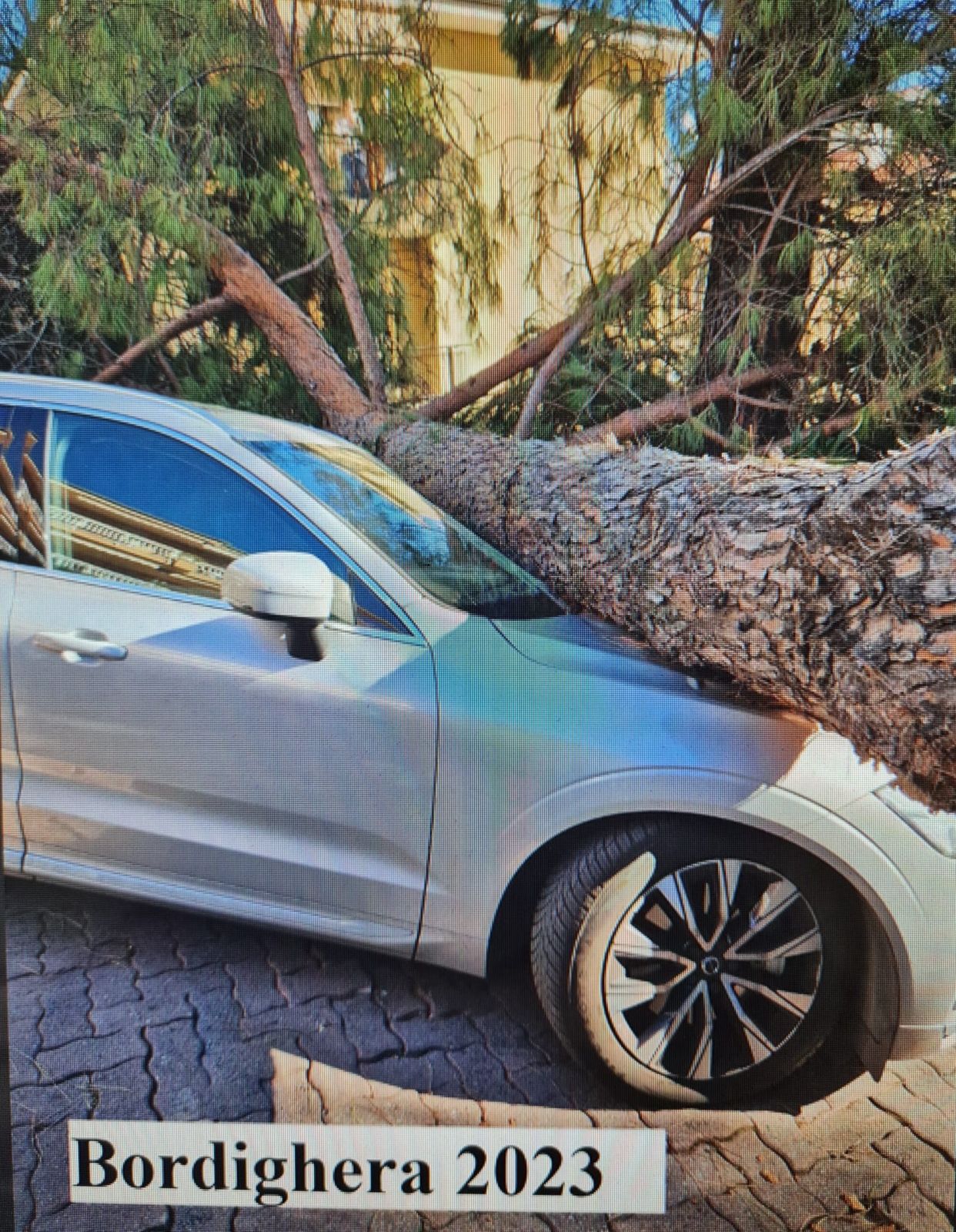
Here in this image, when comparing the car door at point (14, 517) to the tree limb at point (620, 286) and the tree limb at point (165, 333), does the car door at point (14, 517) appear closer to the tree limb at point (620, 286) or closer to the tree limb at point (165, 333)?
the tree limb at point (165, 333)

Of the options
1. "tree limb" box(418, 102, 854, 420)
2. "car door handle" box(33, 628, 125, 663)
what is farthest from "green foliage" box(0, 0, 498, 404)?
"car door handle" box(33, 628, 125, 663)

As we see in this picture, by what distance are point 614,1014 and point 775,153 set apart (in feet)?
5.00

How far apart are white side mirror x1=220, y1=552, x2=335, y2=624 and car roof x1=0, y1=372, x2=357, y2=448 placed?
0.22 metres

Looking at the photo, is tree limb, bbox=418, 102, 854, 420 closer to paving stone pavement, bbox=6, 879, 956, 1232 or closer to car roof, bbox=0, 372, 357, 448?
car roof, bbox=0, 372, 357, 448

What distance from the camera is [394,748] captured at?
1430mm

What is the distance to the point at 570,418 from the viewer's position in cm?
145

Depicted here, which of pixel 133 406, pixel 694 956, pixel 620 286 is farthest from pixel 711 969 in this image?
pixel 133 406

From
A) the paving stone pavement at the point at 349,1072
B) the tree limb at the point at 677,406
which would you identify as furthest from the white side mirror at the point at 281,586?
the paving stone pavement at the point at 349,1072

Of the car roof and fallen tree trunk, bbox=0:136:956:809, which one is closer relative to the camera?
fallen tree trunk, bbox=0:136:956:809

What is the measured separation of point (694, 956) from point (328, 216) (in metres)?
1.46

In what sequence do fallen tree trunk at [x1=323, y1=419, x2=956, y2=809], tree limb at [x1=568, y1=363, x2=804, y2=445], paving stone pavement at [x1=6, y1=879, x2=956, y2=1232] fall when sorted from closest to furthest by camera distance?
→ fallen tree trunk at [x1=323, y1=419, x2=956, y2=809] < tree limb at [x1=568, y1=363, x2=804, y2=445] < paving stone pavement at [x1=6, y1=879, x2=956, y2=1232]

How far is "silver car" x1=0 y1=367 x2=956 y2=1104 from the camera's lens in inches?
55.8

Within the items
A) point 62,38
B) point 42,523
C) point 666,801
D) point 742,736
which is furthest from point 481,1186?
point 62,38

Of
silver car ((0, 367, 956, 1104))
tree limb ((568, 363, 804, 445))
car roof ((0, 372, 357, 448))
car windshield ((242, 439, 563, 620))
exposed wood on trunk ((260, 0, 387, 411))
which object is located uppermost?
exposed wood on trunk ((260, 0, 387, 411))
